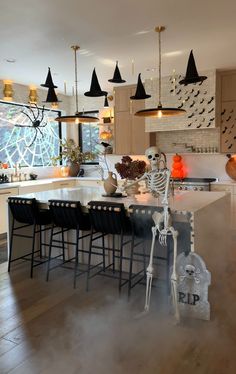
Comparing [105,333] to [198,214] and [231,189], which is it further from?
[231,189]

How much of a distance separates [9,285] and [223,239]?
2.48m

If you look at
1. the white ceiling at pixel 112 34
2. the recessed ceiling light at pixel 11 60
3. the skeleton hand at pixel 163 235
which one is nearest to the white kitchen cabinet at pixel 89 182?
the white ceiling at pixel 112 34

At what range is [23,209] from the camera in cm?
390

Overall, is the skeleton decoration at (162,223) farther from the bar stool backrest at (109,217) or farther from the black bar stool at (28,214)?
the black bar stool at (28,214)

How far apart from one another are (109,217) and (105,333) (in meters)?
1.08

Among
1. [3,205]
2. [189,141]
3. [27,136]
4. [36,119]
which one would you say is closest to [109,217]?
[3,205]

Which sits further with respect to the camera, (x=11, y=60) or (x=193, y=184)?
(x=193, y=184)

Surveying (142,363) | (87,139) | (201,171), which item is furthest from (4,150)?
(142,363)

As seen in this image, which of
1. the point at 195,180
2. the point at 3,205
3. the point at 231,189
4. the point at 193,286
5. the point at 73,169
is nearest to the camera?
the point at 193,286

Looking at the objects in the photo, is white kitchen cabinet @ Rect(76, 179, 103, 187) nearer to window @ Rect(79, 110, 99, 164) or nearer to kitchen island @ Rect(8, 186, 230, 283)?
window @ Rect(79, 110, 99, 164)

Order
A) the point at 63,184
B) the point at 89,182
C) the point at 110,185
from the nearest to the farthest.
Answer: the point at 110,185 → the point at 63,184 → the point at 89,182

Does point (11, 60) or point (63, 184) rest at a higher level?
point (11, 60)

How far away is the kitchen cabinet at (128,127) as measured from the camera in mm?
7016

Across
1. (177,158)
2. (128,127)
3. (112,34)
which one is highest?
(112,34)
